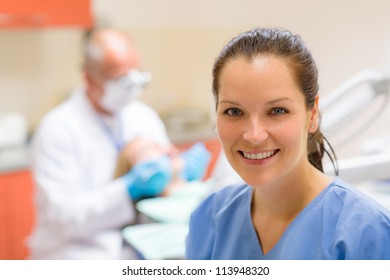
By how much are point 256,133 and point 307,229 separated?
16cm

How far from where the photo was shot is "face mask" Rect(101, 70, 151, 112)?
1709mm

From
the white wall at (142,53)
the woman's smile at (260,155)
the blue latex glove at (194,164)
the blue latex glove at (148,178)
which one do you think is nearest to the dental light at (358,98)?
the woman's smile at (260,155)

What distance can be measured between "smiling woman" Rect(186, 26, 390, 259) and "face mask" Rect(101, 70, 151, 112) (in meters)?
1.00

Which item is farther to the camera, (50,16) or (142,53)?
(142,53)

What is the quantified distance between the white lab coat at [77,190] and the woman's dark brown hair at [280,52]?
0.98m

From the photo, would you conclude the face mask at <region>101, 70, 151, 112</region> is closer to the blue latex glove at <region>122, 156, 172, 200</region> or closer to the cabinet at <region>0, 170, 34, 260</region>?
the blue latex glove at <region>122, 156, 172, 200</region>

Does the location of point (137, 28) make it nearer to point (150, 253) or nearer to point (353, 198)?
point (150, 253)

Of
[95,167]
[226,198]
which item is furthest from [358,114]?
[95,167]

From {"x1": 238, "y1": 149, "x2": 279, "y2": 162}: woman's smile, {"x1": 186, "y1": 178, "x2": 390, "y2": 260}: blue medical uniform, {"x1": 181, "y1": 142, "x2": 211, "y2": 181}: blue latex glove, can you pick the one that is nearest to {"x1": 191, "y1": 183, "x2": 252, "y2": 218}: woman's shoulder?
{"x1": 186, "y1": 178, "x2": 390, "y2": 260}: blue medical uniform

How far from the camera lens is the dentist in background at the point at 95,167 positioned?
5.31 feet

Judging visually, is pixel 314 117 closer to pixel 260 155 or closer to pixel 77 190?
pixel 260 155

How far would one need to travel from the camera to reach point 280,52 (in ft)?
2.23
